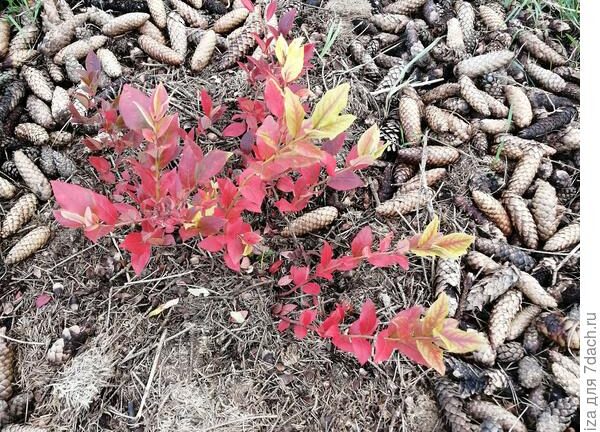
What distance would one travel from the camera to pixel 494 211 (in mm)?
1842

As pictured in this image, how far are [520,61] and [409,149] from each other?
68cm

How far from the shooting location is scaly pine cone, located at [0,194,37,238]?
1759 mm

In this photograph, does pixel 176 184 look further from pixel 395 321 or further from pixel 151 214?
pixel 395 321

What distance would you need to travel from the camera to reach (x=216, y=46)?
2.07 meters

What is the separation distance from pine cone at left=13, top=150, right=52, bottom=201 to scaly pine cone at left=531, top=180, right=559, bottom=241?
1511 mm

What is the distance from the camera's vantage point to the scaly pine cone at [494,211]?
184cm

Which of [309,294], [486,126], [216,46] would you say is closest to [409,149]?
[486,126]

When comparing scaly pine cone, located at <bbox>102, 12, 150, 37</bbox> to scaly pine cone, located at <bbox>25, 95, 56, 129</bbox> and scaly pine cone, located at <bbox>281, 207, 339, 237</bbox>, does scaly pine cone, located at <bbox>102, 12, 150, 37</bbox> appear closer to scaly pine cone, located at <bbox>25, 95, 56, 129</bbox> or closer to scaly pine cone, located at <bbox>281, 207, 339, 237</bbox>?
scaly pine cone, located at <bbox>25, 95, 56, 129</bbox>

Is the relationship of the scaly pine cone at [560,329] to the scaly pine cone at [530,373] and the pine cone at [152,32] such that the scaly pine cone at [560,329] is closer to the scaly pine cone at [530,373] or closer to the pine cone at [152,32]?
the scaly pine cone at [530,373]

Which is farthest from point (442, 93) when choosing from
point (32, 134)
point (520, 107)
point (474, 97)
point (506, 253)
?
point (32, 134)

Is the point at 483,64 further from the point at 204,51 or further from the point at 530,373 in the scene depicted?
the point at 530,373

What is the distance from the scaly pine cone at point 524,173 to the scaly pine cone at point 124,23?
4.49 feet

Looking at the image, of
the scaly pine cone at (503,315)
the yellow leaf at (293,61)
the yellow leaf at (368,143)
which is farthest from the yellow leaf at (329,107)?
the scaly pine cone at (503,315)

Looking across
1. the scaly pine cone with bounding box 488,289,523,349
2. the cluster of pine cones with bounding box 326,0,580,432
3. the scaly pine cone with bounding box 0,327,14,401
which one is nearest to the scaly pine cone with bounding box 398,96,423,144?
the cluster of pine cones with bounding box 326,0,580,432
